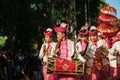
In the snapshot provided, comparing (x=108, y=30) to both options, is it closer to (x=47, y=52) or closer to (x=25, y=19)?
→ (x=47, y=52)

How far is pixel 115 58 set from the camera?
48.2ft

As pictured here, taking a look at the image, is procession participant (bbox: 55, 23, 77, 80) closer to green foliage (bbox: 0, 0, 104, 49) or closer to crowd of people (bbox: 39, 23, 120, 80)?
crowd of people (bbox: 39, 23, 120, 80)

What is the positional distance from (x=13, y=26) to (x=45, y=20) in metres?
3.35

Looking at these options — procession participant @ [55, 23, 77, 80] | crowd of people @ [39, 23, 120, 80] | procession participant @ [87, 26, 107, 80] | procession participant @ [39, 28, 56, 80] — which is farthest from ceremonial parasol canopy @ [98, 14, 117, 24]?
procession participant @ [55, 23, 77, 80]

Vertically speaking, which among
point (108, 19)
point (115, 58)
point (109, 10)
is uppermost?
point (109, 10)

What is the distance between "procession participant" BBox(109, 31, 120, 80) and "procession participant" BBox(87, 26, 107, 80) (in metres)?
0.34

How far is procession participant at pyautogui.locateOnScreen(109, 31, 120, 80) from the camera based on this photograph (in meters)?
14.3

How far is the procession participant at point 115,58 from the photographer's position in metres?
14.3

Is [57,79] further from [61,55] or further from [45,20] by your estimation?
[45,20]

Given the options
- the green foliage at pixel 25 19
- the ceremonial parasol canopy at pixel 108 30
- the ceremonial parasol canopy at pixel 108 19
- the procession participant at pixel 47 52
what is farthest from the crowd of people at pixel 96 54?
the green foliage at pixel 25 19

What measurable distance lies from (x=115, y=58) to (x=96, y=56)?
26.4 inches

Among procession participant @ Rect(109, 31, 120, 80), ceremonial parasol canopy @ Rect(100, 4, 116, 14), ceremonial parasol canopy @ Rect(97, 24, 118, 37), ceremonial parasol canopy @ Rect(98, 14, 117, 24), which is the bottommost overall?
procession participant @ Rect(109, 31, 120, 80)

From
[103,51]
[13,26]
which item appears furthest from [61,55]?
[13,26]

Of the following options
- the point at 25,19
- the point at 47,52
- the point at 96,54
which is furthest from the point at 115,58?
the point at 25,19
